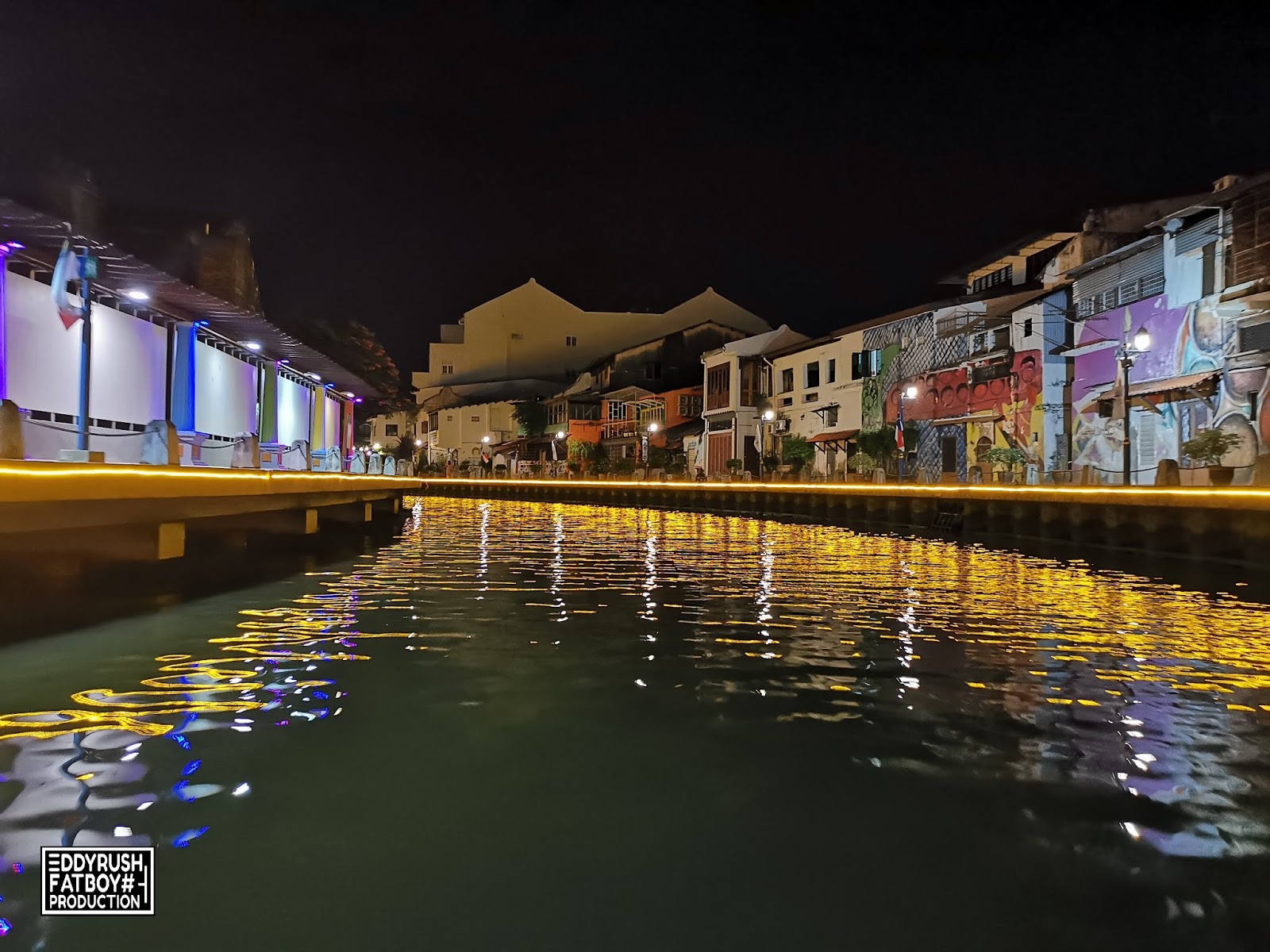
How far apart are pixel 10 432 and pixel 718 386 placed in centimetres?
5281

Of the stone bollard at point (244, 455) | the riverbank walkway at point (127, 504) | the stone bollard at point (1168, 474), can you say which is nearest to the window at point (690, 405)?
the stone bollard at point (1168, 474)

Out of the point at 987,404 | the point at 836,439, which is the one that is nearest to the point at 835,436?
the point at 836,439

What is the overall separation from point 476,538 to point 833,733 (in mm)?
18268

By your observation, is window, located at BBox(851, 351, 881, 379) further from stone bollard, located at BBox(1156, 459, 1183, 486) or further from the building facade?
stone bollard, located at BBox(1156, 459, 1183, 486)

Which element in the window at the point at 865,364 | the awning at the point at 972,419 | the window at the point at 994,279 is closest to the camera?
the awning at the point at 972,419

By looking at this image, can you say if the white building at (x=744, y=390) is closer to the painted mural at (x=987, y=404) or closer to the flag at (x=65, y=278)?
the painted mural at (x=987, y=404)

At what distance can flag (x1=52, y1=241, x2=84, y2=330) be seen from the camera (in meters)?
12.9

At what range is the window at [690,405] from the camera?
65.1m

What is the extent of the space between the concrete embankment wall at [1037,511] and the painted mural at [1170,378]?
2843mm

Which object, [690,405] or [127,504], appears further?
[690,405]

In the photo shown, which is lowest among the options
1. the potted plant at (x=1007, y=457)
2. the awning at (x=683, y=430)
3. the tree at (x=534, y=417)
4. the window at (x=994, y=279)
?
the potted plant at (x=1007, y=457)

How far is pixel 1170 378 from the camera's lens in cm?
2939

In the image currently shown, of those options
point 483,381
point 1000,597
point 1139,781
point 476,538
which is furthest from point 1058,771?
point 483,381

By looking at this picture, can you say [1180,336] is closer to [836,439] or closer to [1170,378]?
[1170,378]
